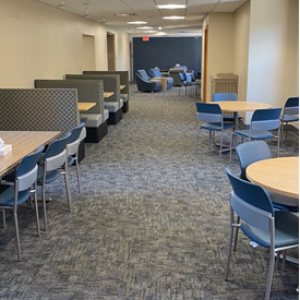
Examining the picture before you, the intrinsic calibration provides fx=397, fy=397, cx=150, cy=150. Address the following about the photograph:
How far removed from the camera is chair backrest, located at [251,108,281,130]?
16.9 ft

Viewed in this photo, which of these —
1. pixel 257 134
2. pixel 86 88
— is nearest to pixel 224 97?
pixel 257 134

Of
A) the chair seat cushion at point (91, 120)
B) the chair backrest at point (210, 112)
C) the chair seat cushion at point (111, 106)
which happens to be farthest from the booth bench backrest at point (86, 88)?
the chair backrest at point (210, 112)

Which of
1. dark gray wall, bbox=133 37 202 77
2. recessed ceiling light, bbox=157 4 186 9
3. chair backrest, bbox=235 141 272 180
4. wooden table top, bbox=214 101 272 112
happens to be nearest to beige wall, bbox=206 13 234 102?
recessed ceiling light, bbox=157 4 186 9

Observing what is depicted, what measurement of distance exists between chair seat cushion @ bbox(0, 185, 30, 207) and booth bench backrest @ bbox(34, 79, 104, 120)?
3.93 meters

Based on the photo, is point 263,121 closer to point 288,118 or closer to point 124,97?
point 288,118

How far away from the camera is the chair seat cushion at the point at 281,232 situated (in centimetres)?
233

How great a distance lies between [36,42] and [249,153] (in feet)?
17.4

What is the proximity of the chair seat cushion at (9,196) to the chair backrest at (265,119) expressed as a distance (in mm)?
3163

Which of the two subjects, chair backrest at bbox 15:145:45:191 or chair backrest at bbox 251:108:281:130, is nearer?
chair backrest at bbox 15:145:45:191

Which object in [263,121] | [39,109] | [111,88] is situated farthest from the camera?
[111,88]

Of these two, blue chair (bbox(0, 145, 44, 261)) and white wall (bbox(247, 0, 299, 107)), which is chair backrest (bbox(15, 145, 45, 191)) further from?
white wall (bbox(247, 0, 299, 107))

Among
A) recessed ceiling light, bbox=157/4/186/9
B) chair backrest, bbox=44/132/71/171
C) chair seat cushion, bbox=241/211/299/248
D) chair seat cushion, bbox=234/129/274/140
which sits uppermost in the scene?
recessed ceiling light, bbox=157/4/186/9

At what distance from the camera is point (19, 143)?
3.70 metres

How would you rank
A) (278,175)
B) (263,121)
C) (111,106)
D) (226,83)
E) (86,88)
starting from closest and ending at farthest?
(278,175)
(263,121)
(86,88)
(111,106)
(226,83)
